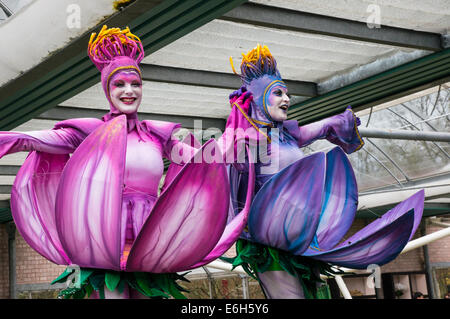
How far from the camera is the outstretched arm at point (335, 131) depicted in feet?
11.2

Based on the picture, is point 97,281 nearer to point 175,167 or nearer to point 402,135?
point 175,167

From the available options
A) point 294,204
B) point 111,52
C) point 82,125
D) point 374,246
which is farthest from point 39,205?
point 374,246

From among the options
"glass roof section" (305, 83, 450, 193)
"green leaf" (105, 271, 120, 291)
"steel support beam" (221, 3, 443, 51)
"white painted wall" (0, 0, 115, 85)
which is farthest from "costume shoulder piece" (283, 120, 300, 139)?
"glass roof section" (305, 83, 450, 193)

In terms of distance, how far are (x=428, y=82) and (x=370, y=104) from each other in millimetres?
683

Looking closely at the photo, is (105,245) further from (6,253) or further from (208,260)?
(6,253)

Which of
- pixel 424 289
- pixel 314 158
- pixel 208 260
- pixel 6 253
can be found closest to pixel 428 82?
pixel 314 158

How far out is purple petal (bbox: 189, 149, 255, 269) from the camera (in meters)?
2.77

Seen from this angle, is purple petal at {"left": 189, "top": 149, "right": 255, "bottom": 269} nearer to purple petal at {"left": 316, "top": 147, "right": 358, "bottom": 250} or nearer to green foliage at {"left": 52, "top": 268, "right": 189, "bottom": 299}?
green foliage at {"left": 52, "top": 268, "right": 189, "bottom": 299}

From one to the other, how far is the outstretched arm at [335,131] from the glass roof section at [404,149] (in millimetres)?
7333

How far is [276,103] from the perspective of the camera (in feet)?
10.6

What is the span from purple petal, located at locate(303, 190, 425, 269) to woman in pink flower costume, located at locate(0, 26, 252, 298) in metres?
0.47

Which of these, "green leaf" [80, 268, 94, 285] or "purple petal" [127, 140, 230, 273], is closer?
"purple petal" [127, 140, 230, 273]

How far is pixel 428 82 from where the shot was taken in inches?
249
